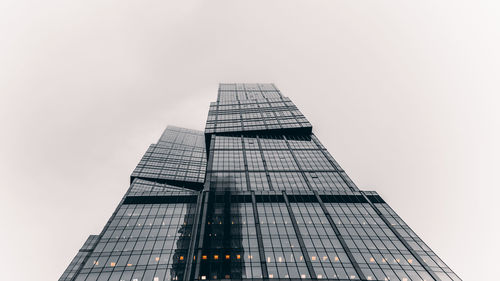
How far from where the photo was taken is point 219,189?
228ft

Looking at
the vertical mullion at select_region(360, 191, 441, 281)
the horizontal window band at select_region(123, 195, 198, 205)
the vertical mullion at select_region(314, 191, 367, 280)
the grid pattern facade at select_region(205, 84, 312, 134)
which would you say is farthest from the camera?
the grid pattern facade at select_region(205, 84, 312, 134)

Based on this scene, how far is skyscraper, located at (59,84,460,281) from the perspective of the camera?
46500 millimetres

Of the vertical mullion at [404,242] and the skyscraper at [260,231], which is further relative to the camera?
the skyscraper at [260,231]

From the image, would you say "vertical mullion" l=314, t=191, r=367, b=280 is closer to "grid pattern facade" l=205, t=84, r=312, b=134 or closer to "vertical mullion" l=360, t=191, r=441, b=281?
"vertical mullion" l=360, t=191, r=441, b=281

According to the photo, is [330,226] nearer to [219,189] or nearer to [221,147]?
[219,189]

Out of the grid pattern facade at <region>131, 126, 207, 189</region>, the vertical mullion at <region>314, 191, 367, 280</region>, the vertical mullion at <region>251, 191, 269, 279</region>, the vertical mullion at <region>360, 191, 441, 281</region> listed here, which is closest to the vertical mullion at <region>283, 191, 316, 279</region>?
the vertical mullion at <region>251, 191, 269, 279</region>

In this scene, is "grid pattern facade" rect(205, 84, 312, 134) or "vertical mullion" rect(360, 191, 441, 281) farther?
"grid pattern facade" rect(205, 84, 312, 134)

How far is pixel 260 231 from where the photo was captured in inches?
2140

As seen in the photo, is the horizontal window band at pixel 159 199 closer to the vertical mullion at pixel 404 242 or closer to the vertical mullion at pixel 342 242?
the vertical mullion at pixel 342 242

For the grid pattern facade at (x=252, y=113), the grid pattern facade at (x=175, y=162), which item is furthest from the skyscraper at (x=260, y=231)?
the grid pattern facade at (x=252, y=113)

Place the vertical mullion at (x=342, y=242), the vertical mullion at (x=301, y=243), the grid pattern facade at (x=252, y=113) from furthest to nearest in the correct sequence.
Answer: the grid pattern facade at (x=252, y=113)
the vertical mullion at (x=301, y=243)
the vertical mullion at (x=342, y=242)

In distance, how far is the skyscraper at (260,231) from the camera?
46500mm

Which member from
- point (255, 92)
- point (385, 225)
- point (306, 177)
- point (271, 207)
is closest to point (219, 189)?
point (271, 207)

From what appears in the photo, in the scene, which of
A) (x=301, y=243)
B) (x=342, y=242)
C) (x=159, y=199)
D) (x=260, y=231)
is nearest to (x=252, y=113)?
(x=159, y=199)
